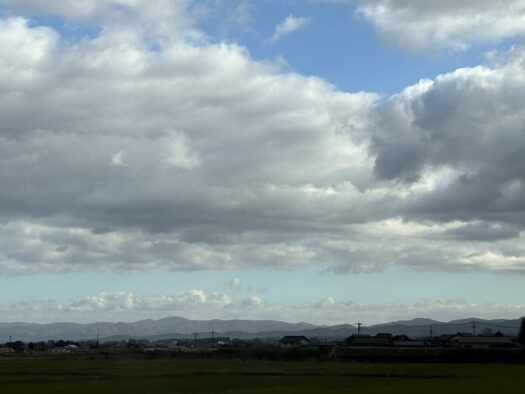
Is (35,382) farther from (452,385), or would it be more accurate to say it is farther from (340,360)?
(340,360)

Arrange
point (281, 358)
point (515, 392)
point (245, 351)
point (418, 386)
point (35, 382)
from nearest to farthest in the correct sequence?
point (515, 392) → point (418, 386) → point (35, 382) → point (281, 358) → point (245, 351)

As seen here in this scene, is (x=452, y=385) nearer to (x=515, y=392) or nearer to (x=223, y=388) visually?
(x=515, y=392)

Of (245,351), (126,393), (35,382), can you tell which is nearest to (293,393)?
(126,393)

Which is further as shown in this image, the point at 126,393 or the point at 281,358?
the point at 281,358

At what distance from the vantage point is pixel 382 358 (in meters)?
118

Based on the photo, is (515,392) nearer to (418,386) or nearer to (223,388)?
(418,386)

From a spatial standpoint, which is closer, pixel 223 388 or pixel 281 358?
pixel 223 388

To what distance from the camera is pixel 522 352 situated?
11962 cm

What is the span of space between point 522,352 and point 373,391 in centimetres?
7611

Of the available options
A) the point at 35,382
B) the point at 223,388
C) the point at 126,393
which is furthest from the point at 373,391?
the point at 35,382

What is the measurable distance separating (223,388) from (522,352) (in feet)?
250

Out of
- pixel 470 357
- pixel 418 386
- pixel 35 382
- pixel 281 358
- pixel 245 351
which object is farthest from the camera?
pixel 245 351

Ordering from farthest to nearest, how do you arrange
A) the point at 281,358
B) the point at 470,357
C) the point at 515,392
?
1. the point at 281,358
2. the point at 470,357
3. the point at 515,392

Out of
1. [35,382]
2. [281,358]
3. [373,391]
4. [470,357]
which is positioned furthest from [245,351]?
[373,391]
